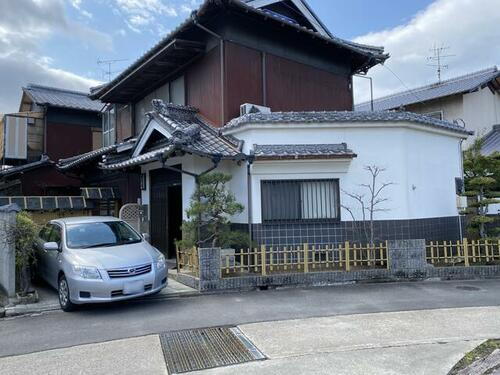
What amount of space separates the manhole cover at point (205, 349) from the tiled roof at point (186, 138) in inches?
182

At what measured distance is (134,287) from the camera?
6.87m

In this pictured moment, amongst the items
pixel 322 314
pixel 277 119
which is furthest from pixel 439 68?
pixel 322 314

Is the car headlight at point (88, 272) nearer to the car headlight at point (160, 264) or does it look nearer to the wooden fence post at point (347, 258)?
the car headlight at point (160, 264)

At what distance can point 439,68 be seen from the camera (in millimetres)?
25828

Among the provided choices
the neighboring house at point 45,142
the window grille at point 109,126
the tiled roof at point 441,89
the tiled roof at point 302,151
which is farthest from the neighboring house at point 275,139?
the tiled roof at point 441,89

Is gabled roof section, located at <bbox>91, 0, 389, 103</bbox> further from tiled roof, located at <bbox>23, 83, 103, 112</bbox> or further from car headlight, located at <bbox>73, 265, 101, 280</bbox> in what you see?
car headlight, located at <bbox>73, 265, 101, 280</bbox>

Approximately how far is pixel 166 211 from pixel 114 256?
5.52 meters

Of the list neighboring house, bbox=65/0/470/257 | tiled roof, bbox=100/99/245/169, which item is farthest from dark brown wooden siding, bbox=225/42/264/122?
tiled roof, bbox=100/99/245/169

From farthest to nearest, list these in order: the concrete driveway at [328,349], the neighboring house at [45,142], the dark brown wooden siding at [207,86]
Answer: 1. the neighboring house at [45,142]
2. the dark brown wooden siding at [207,86]
3. the concrete driveway at [328,349]

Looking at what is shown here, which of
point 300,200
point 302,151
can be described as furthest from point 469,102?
point 300,200

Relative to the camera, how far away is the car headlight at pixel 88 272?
6.70 meters

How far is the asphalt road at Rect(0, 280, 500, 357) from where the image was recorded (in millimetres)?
5812

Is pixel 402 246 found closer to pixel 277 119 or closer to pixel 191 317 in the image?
pixel 277 119

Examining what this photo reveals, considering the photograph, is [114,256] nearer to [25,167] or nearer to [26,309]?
[26,309]
